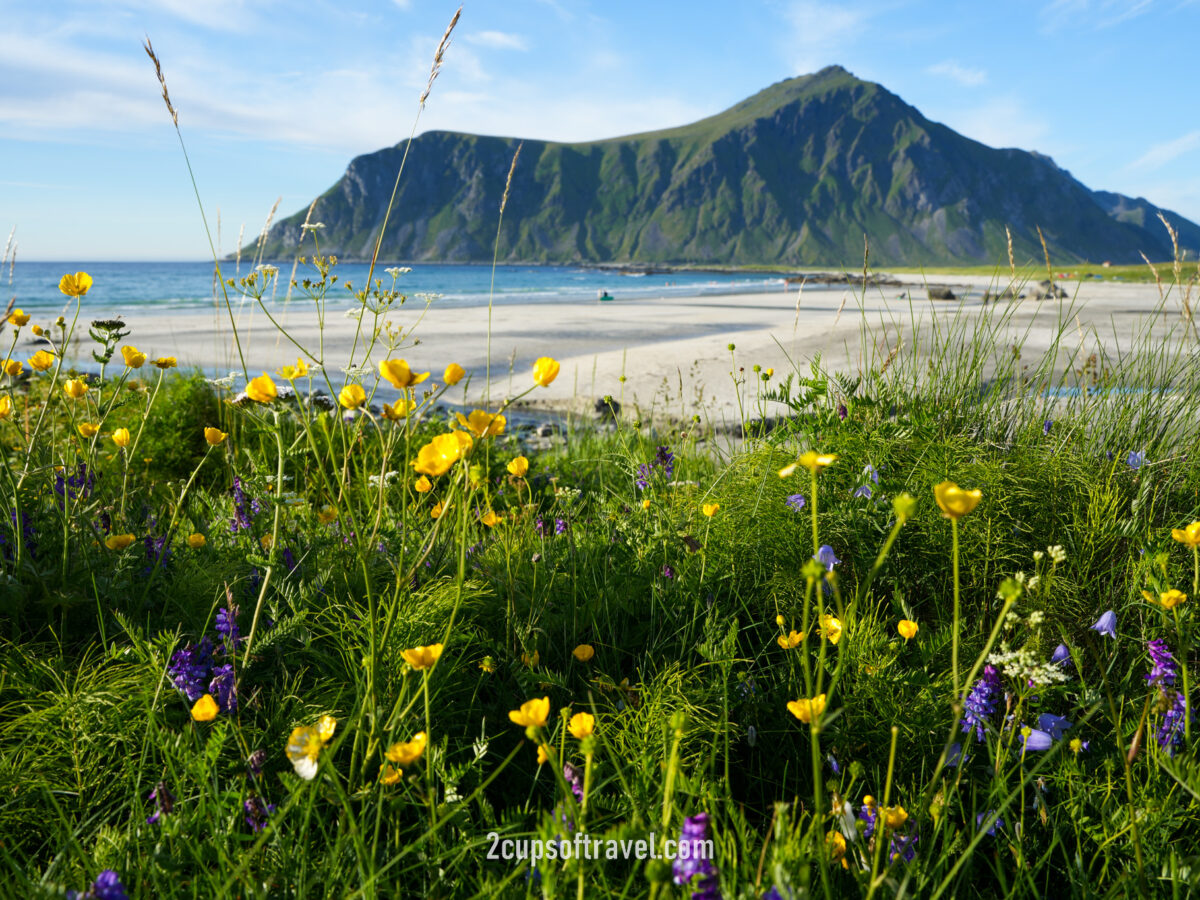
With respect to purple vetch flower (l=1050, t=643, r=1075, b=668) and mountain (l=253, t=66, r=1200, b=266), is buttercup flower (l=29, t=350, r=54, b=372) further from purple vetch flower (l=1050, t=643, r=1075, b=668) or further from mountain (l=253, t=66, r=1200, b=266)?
mountain (l=253, t=66, r=1200, b=266)

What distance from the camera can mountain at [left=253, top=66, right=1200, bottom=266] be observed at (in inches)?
6196

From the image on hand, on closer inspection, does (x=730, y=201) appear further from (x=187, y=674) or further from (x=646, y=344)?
(x=187, y=674)

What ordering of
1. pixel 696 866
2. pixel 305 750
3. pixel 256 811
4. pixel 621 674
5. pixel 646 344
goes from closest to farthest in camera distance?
pixel 696 866 < pixel 305 750 < pixel 256 811 < pixel 621 674 < pixel 646 344

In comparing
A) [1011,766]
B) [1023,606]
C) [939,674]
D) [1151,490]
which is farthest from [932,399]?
[1011,766]

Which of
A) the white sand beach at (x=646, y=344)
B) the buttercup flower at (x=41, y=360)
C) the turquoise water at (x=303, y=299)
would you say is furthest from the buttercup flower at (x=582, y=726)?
the white sand beach at (x=646, y=344)

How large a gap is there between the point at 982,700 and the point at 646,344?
402 inches

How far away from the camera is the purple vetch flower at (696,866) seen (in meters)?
0.71

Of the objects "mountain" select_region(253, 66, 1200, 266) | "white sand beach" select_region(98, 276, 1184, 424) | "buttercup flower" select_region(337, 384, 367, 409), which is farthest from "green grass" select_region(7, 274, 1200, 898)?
"mountain" select_region(253, 66, 1200, 266)

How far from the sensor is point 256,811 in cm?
101

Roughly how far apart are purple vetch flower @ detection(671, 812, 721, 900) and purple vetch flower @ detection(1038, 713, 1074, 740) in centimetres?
87

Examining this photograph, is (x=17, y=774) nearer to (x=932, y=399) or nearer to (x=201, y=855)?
(x=201, y=855)

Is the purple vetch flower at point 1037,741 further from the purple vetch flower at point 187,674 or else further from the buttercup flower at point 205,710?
the purple vetch flower at point 187,674

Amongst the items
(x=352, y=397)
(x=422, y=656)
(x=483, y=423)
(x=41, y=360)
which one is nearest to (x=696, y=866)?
(x=422, y=656)

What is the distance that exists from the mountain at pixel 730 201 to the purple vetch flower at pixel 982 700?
15607 cm
